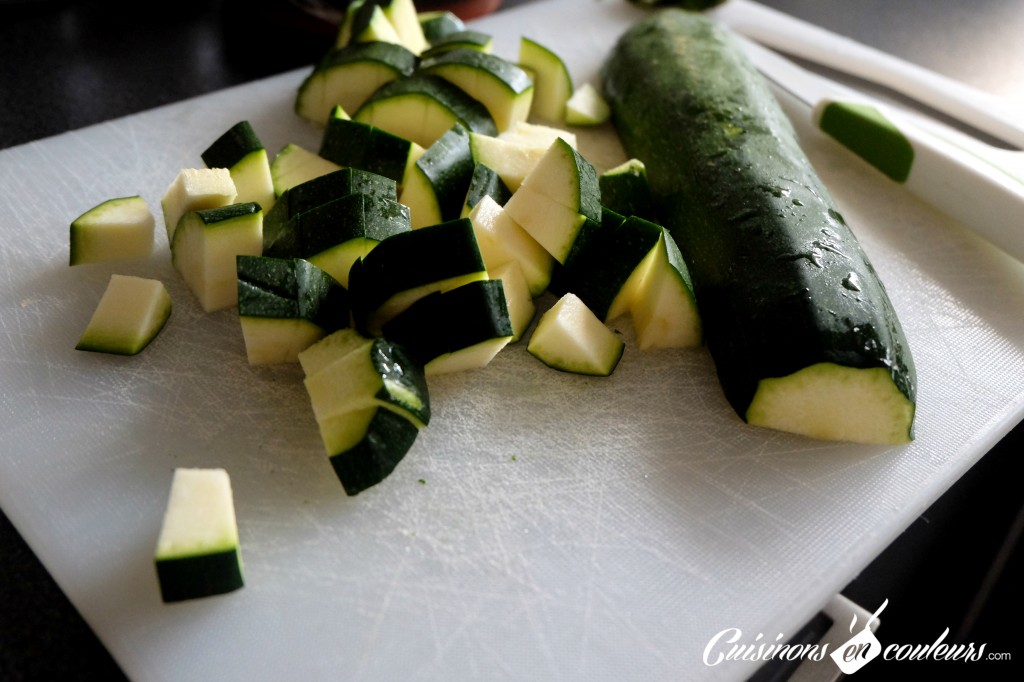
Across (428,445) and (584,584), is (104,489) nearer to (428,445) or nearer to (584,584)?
(428,445)

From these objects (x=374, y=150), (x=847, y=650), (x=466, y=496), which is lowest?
(x=847, y=650)

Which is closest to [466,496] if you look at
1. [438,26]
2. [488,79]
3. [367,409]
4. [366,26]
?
[367,409]

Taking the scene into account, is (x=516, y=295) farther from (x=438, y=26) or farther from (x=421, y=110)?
(x=438, y=26)

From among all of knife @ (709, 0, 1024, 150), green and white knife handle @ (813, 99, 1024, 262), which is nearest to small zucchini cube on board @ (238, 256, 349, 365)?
green and white knife handle @ (813, 99, 1024, 262)

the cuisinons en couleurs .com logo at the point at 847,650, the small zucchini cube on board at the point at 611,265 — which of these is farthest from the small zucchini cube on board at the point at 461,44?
the cuisinons en couleurs .com logo at the point at 847,650

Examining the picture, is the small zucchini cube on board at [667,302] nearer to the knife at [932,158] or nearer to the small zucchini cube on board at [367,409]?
the small zucchini cube on board at [367,409]

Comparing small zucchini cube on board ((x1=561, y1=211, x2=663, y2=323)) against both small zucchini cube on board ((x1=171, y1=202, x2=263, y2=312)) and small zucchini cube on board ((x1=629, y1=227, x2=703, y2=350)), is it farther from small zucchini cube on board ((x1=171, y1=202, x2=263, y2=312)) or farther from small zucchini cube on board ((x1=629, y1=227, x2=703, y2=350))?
small zucchini cube on board ((x1=171, y1=202, x2=263, y2=312))
